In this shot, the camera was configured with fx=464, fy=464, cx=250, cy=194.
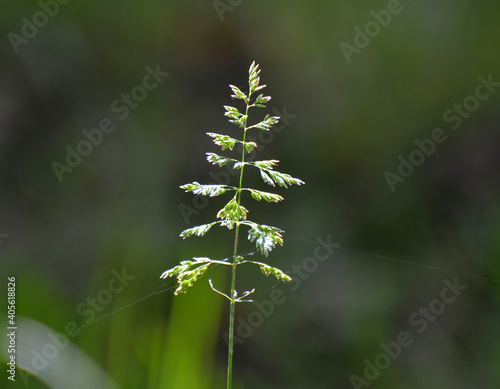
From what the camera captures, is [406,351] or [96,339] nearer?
[96,339]


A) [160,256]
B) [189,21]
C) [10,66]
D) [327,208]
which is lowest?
[160,256]

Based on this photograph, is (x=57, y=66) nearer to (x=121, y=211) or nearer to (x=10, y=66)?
(x=10, y=66)

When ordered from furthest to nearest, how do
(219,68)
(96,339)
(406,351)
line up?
1. (219,68)
2. (406,351)
3. (96,339)

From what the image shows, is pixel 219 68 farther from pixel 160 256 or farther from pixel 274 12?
pixel 160 256

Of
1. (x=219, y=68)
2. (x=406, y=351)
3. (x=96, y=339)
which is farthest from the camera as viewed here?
(x=219, y=68)

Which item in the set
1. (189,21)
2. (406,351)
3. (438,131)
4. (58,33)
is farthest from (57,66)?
(406,351)

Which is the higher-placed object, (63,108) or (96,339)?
(63,108)
